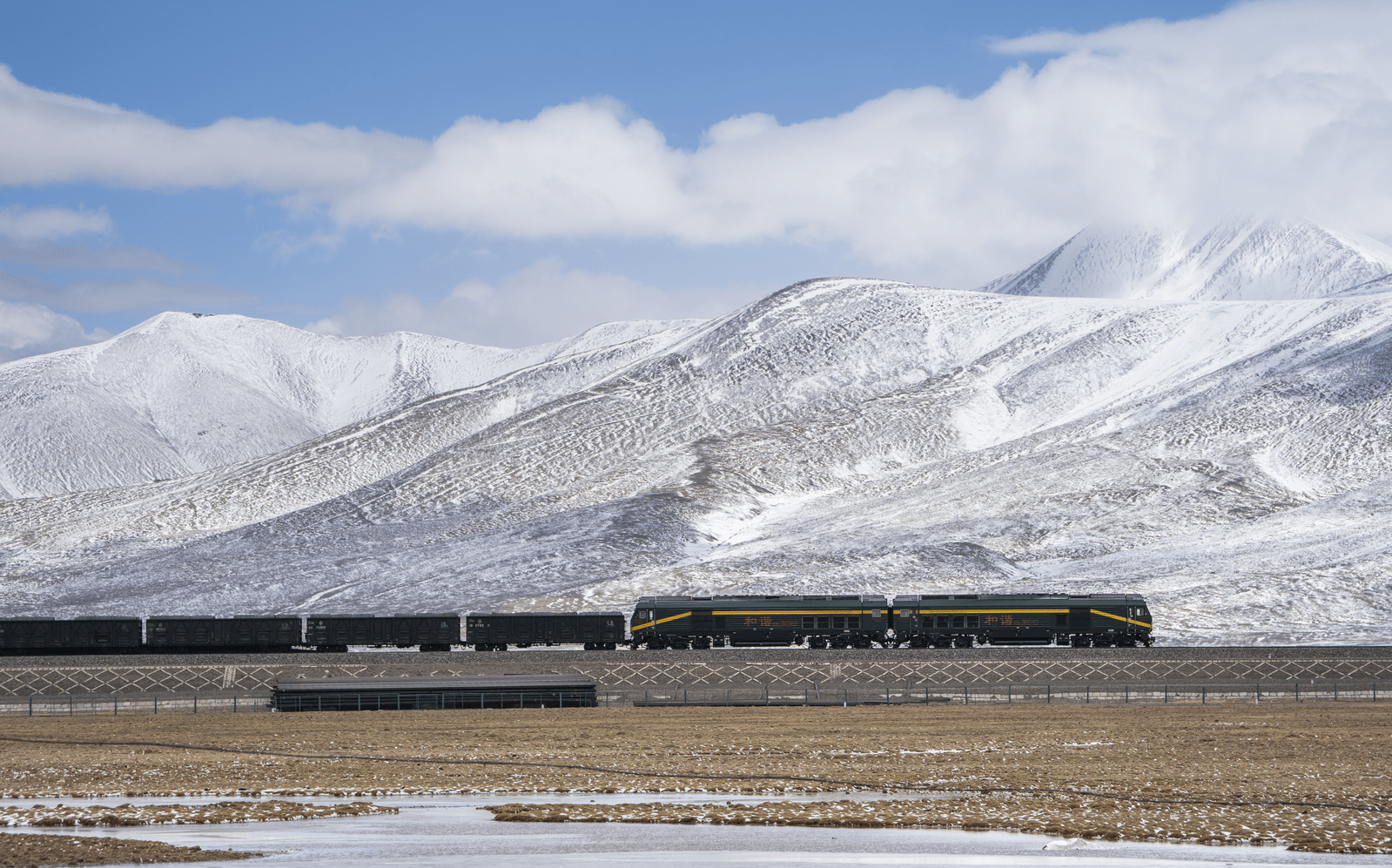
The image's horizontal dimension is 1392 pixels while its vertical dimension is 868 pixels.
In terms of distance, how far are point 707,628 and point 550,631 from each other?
7.59 metres

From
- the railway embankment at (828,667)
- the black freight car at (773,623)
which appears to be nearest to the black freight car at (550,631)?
the black freight car at (773,623)

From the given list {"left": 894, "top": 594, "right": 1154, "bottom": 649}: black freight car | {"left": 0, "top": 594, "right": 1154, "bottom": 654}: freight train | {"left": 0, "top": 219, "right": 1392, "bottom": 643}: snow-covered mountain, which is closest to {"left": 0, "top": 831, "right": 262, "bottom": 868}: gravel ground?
{"left": 0, "top": 594, "right": 1154, "bottom": 654}: freight train

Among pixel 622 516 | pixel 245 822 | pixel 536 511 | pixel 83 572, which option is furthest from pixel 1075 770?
pixel 83 572

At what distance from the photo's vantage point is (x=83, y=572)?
130 m

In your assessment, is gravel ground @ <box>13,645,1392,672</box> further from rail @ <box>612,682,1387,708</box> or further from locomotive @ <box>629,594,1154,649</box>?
locomotive @ <box>629,594,1154,649</box>

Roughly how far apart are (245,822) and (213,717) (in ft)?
72.7

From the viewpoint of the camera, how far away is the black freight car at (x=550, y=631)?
63.7m

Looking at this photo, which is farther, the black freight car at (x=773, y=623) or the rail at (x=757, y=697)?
the black freight car at (x=773, y=623)

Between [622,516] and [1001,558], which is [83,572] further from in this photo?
[1001,558]

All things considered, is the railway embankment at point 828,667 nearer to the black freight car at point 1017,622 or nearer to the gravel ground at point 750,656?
the gravel ground at point 750,656

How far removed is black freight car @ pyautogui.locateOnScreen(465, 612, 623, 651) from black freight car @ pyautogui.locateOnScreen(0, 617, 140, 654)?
54.3ft

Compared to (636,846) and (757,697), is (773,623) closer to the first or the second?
(757,697)

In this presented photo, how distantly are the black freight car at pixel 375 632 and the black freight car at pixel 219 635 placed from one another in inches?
40.3

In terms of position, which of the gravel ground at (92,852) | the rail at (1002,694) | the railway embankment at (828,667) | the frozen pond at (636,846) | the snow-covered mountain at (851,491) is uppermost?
the snow-covered mountain at (851,491)
